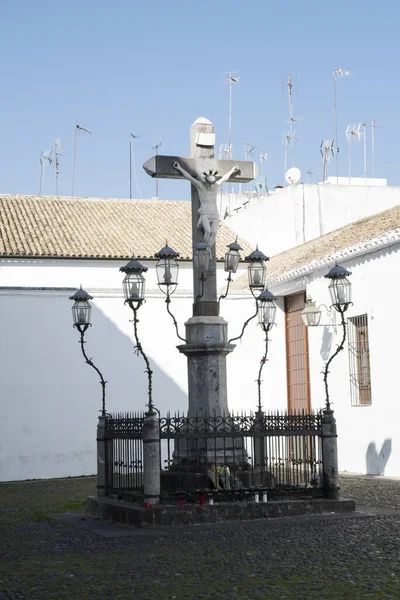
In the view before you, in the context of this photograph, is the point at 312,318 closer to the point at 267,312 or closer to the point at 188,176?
the point at 267,312

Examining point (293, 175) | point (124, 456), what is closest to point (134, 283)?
point (124, 456)

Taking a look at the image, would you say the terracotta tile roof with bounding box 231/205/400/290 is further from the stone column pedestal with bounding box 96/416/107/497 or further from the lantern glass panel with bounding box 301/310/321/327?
the stone column pedestal with bounding box 96/416/107/497

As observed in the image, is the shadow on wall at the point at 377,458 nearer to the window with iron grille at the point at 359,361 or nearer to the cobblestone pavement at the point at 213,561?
the window with iron grille at the point at 359,361

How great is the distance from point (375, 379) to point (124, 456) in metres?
7.44

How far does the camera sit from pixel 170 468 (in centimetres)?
980

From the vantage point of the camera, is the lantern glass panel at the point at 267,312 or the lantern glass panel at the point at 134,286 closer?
the lantern glass panel at the point at 134,286

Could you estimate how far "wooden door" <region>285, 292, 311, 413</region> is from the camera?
19.9 m

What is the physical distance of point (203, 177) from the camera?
35.1 ft

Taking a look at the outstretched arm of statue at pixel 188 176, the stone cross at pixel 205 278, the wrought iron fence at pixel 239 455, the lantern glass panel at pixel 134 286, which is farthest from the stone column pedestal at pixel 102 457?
the outstretched arm of statue at pixel 188 176

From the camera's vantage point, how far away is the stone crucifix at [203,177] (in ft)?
34.4

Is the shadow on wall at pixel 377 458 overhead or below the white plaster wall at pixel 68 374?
below

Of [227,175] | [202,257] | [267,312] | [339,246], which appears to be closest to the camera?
[202,257]

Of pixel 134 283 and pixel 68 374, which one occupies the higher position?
pixel 134 283

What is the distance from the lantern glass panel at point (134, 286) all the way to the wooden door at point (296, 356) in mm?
9360
